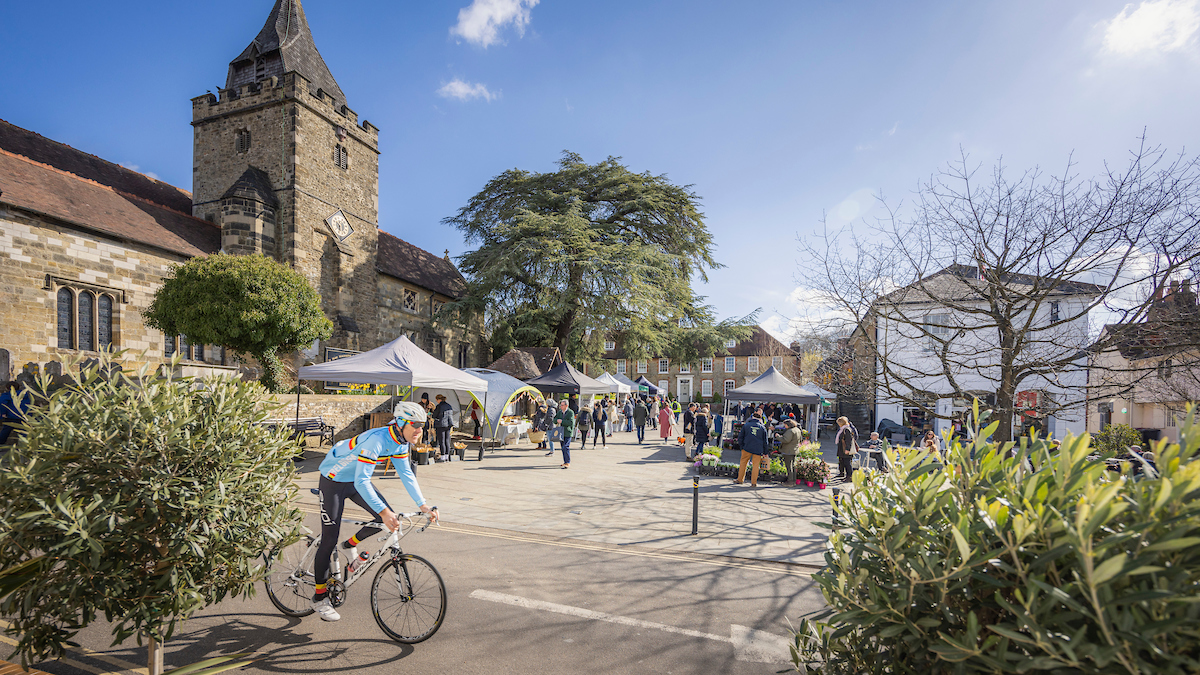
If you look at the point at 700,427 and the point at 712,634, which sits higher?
Result: the point at 700,427

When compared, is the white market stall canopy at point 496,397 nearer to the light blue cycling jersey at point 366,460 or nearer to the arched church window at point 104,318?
the arched church window at point 104,318

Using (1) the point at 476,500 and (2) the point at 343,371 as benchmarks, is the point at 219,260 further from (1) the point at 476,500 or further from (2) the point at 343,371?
(1) the point at 476,500

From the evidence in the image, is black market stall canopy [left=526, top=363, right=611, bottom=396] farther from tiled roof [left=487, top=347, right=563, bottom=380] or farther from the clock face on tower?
the clock face on tower

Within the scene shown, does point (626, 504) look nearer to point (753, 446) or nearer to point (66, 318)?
point (753, 446)

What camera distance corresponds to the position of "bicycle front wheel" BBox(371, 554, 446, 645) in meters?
4.07

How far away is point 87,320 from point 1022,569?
24.4 m

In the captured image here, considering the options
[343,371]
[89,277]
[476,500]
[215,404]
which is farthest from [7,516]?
[89,277]

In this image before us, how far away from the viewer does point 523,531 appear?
7.53 meters

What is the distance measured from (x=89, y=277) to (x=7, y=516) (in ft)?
68.0

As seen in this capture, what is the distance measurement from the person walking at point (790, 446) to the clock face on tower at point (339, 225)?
2347 cm

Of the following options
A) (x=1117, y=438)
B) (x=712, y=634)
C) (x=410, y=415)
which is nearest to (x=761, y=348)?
(x=1117, y=438)

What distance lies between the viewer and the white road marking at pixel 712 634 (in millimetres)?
4082

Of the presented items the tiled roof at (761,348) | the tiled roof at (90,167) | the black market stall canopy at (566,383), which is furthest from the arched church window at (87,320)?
the tiled roof at (761,348)

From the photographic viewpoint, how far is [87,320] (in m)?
17.7
